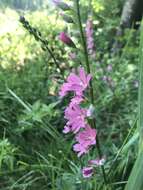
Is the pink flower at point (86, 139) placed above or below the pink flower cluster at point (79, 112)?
below

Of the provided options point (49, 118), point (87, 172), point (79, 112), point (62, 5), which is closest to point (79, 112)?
point (79, 112)

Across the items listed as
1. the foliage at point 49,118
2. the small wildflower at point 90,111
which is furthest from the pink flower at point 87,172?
the small wildflower at point 90,111

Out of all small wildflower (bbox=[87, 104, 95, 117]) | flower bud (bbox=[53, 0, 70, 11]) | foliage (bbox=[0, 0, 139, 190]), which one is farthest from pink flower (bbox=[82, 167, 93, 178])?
flower bud (bbox=[53, 0, 70, 11])

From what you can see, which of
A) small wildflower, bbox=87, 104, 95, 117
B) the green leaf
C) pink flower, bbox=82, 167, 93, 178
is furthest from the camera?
pink flower, bbox=82, 167, 93, 178

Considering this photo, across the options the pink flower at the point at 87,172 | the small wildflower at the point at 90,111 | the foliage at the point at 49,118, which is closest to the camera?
the small wildflower at the point at 90,111

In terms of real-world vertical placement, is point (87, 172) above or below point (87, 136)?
below

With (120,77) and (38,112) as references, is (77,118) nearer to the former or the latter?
(38,112)

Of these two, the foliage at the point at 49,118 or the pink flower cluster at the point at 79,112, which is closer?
the pink flower cluster at the point at 79,112

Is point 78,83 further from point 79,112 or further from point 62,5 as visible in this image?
point 62,5

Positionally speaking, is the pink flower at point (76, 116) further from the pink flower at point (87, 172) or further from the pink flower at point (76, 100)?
the pink flower at point (87, 172)

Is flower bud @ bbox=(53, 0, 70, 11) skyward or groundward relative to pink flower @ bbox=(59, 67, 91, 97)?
skyward

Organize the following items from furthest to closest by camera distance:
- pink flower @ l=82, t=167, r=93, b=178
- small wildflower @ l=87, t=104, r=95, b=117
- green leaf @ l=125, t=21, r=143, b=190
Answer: pink flower @ l=82, t=167, r=93, b=178 < small wildflower @ l=87, t=104, r=95, b=117 < green leaf @ l=125, t=21, r=143, b=190

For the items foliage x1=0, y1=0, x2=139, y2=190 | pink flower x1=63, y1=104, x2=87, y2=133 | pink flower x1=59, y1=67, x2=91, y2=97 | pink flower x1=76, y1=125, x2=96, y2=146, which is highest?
pink flower x1=59, y1=67, x2=91, y2=97

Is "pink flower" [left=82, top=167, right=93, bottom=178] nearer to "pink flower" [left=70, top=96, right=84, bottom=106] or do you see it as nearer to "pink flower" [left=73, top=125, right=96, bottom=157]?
"pink flower" [left=73, top=125, right=96, bottom=157]
